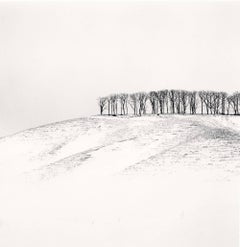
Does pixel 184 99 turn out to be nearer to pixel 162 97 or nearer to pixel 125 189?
pixel 162 97

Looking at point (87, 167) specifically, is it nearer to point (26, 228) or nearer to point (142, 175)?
point (142, 175)

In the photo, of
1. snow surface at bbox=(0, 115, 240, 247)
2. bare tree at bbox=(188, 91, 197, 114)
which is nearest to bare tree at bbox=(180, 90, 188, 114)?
bare tree at bbox=(188, 91, 197, 114)

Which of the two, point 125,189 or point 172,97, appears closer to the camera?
point 125,189

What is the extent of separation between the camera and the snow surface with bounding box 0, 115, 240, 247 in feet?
63.5

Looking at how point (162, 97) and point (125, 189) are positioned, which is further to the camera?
point (162, 97)

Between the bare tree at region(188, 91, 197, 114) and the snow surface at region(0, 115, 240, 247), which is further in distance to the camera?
the bare tree at region(188, 91, 197, 114)

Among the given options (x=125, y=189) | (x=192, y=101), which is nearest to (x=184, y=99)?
(x=192, y=101)

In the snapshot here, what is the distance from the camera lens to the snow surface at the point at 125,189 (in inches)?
762

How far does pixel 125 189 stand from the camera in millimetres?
27875

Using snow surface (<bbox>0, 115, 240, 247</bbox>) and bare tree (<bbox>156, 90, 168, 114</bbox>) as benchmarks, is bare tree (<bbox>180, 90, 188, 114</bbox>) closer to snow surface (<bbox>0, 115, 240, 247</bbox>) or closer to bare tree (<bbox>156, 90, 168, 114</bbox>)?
bare tree (<bbox>156, 90, 168, 114</bbox>)

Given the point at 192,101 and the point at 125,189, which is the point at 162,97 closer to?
the point at 192,101

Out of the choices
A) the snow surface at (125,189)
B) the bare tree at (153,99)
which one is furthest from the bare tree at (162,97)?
the snow surface at (125,189)

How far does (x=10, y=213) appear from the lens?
24062 millimetres

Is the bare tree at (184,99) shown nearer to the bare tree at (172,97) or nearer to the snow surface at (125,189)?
the bare tree at (172,97)
